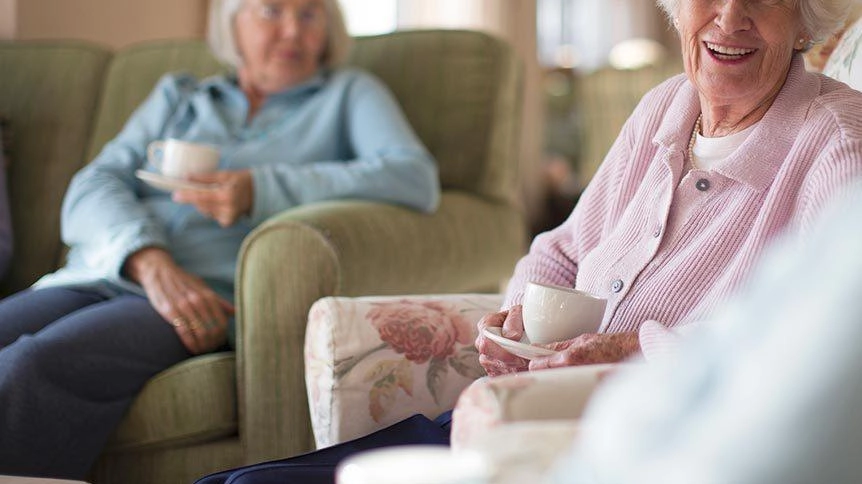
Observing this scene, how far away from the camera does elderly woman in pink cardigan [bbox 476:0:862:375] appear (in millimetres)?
1110

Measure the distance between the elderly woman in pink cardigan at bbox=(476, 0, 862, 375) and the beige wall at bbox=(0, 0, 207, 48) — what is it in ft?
6.15

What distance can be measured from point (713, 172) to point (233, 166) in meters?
1.12

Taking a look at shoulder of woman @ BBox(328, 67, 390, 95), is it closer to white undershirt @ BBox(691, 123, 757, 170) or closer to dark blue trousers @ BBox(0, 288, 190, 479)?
dark blue trousers @ BBox(0, 288, 190, 479)

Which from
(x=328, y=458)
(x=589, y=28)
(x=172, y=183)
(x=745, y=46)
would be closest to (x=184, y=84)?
(x=172, y=183)

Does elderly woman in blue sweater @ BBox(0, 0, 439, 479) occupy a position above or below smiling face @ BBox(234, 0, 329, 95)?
below

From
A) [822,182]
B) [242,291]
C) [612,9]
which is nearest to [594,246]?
[822,182]

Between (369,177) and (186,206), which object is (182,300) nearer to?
(186,206)

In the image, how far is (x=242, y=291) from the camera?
5.48 feet

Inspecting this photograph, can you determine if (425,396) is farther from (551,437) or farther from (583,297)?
(551,437)

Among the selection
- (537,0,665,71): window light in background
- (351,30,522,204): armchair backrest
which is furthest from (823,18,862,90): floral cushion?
(537,0,665,71): window light in background

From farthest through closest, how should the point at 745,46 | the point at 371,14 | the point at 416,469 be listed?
the point at 371,14, the point at 745,46, the point at 416,469

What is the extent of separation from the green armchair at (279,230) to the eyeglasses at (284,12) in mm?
181

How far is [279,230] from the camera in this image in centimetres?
166

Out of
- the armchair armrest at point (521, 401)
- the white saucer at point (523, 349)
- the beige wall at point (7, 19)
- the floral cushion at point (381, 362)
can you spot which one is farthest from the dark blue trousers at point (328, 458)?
the beige wall at point (7, 19)
